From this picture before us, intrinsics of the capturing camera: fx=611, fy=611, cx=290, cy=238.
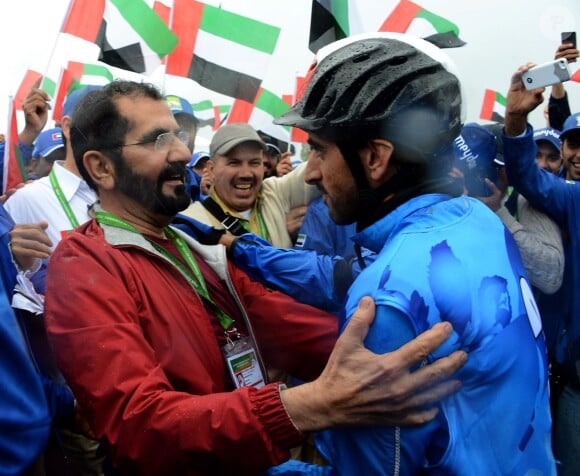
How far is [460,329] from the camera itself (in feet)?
4.61

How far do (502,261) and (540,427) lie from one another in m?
0.43

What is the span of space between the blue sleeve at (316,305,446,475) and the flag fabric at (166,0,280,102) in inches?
159

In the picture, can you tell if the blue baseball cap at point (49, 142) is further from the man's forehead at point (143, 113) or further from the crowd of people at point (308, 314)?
the man's forehead at point (143, 113)

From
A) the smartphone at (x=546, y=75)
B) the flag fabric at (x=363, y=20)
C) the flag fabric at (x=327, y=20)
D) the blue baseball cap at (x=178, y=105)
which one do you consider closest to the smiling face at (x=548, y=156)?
the flag fabric at (x=363, y=20)

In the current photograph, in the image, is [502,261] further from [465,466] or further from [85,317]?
[85,317]

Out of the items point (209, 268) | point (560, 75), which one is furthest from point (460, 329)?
point (560, 75)

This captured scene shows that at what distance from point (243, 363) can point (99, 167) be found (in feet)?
3.35

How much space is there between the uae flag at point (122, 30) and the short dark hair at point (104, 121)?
2066 millimetres

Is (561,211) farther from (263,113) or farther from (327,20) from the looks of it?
(263,113)

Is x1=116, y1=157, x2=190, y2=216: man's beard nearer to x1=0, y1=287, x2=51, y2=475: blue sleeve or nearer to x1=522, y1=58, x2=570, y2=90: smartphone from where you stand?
x1=0, y1=287, x2=51, y2=475: blue sleeve

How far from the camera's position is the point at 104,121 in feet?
8.30

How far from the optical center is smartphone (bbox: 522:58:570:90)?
3.01 metres

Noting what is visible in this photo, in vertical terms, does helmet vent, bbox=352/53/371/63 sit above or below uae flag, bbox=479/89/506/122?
above

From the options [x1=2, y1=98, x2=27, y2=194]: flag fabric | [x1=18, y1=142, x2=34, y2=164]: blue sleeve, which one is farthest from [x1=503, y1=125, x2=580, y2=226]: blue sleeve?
[x1=18, y1=142, x2=34, y2=164]: blue sleeve
